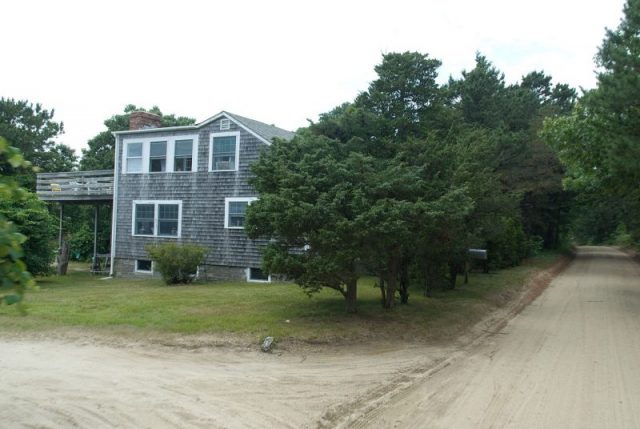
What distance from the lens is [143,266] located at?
80.9ft

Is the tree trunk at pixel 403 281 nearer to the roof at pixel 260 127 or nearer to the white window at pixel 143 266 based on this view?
the roof at pixel 260 127

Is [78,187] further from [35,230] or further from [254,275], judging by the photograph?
[254,275]

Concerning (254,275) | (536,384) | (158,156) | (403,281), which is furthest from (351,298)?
(158,156)

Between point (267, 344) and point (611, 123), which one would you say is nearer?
point (267, 344)

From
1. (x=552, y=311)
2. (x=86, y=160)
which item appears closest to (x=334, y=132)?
(x=552, y=311)

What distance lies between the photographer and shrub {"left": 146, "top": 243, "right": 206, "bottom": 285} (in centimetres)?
2042

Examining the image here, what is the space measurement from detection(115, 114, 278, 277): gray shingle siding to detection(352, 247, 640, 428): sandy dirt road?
36.4 feet

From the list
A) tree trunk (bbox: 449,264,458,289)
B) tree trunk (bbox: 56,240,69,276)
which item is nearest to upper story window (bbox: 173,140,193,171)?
tree trunk (bbox: 56,240,69,276)

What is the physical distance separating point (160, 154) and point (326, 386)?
60.0ft

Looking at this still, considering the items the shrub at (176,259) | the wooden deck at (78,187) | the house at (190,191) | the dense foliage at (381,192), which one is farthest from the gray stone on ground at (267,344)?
the wooden deck at (78,187)

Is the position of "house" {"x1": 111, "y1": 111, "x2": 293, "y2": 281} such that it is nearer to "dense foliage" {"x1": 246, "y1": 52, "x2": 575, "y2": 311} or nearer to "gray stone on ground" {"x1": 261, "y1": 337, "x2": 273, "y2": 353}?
"dense foliage" {"x1": 246, "y1": 52, "x2": 575, "y2": 311}

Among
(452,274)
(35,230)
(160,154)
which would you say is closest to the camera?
(452,274)

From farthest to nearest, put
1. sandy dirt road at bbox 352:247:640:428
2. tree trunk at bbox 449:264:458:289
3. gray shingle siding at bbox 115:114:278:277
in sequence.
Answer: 1. gray shingle siding at bbox 115:114:278:277
2. tree trunk at bbox 449:264:458:289
3. sandy dirt road at bbox 352:247:640:428

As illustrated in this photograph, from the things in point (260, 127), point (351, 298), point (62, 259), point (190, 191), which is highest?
point (260, 127)
